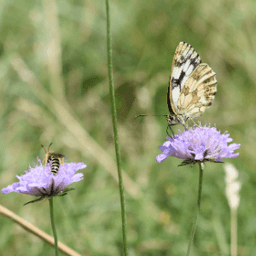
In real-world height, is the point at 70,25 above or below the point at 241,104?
above

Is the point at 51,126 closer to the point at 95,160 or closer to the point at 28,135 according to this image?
the point at 28,135

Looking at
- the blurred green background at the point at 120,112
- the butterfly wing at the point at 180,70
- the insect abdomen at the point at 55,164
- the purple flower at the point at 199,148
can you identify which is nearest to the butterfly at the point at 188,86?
the butterfly wing at the point at 180,70

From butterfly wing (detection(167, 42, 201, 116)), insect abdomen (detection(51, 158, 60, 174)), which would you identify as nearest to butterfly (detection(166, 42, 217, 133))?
butterfly wing (detection(167, 42, 201, 116))

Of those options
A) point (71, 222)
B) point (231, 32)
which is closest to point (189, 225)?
point (71, 222)

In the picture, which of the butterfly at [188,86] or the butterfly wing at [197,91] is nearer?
the butterfly at [188,86]

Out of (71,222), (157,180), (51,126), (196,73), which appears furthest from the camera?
(51,126)

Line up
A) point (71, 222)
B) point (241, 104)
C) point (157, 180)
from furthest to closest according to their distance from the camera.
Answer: point (241, 104), point (157, 180), point (71, 222)

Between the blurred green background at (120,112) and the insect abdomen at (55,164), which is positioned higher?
the blurred green background at (120,112)

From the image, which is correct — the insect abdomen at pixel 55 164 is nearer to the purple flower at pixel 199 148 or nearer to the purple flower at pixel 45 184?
the purple flower at pixel 45 184
